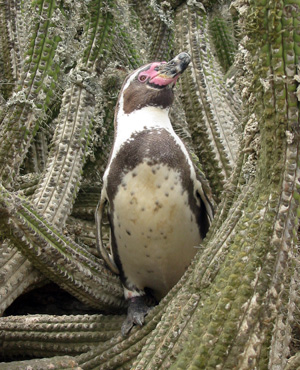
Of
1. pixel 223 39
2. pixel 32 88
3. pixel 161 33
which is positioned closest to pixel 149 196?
pixel 32 88

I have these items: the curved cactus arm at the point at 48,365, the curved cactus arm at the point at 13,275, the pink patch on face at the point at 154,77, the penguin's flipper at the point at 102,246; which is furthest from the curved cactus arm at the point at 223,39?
the curved cactus arm at the point at 48,365

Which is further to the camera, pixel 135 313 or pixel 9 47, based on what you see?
pixel 9 47

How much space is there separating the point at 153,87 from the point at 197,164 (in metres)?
0.33

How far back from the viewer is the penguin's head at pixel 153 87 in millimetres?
1913

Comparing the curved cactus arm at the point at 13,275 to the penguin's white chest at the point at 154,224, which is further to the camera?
the curved cactus arm at the point at 13,275

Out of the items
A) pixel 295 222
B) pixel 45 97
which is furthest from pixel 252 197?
pixel 45 97

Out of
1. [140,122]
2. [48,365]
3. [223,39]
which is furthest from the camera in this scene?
[223,39]

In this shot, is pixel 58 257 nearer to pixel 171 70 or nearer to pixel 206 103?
pixel 171 70

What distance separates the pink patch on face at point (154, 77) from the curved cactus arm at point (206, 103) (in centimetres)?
31

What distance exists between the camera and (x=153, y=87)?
194 cm

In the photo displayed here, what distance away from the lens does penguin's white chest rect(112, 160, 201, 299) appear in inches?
69.6

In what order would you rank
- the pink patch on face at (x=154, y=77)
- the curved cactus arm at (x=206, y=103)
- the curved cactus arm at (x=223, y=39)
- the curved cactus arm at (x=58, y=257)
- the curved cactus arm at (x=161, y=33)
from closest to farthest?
the curved cactus arm at (x=58, y=257) → the pink patch on face at (x=154, y=77) → the curved cactus arm at (x=206, y=103) → the curved cactus arm at (x=161, y=33) → the curved cactus arm at (x=223, y=39)

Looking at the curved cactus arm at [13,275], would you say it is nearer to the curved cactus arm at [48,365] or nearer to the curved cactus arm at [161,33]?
the curved cactus arm at [48,365]

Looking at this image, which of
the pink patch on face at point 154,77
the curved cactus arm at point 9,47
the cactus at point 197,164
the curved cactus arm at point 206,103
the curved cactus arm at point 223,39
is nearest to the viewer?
the cactus at point 197,164
